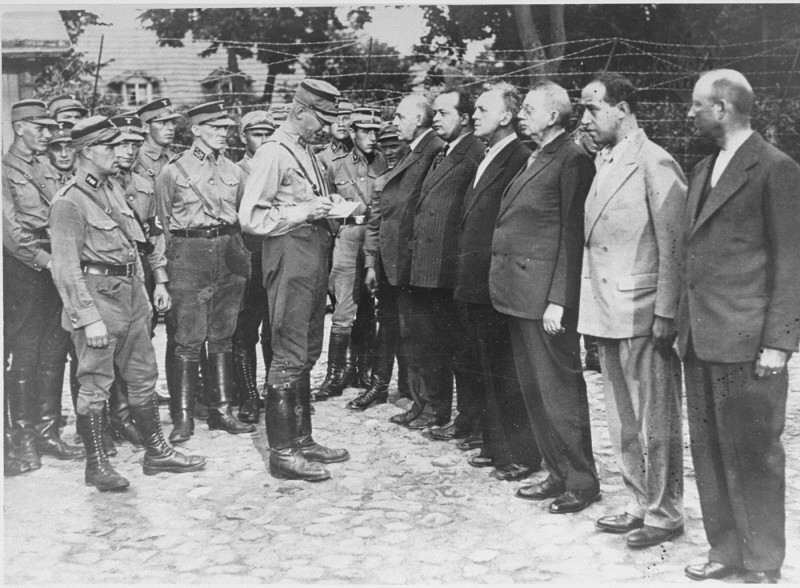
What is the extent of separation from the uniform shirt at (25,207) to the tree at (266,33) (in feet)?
16.5

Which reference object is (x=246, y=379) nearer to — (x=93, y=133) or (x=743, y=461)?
(x=93, y=133)

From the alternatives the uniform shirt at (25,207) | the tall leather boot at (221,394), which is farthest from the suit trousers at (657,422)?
the uniform shirt at (25,207)

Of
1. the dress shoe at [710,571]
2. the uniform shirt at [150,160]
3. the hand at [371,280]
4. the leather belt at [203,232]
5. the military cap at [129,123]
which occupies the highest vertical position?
the military cap at [129,123]

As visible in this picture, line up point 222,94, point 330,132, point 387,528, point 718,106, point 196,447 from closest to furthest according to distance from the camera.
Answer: point 718,106 < point 387,528 < point 196,447 < point 330,132 < point 222,94

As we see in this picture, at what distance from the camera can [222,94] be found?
36.5ft

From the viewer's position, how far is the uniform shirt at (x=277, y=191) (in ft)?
15.0

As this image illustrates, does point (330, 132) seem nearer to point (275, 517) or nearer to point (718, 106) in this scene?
point (275, 517)

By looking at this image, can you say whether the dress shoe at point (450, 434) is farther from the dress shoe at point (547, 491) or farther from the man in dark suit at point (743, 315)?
the man in dark suit at point (743, 315)

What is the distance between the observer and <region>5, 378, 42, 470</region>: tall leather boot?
195 inches

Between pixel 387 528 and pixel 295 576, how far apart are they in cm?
62

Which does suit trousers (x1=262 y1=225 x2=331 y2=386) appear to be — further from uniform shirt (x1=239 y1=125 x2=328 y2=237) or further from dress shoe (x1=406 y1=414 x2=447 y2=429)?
dress shoe (x1=406 y1=414 x2=447 y2=429)

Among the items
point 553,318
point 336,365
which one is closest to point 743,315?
point 553,318

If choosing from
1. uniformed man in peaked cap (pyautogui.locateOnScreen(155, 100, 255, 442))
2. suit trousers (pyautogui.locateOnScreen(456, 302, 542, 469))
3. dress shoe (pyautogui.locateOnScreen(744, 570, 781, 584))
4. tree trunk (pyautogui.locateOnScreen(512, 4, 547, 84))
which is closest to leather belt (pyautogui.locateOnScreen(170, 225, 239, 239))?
uniformed man in peaked cap (pyautogui.locateOnScreen(155, 100, 255, 442))

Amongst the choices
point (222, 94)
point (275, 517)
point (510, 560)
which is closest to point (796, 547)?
point (510, 560)
